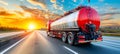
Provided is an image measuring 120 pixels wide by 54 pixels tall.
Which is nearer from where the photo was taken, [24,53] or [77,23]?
[24,53]

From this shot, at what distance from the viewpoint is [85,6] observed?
1509 cm

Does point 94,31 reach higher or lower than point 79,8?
lower

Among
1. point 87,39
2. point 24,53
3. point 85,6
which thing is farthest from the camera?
point 85,6

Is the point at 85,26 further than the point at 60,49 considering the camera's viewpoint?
Yes

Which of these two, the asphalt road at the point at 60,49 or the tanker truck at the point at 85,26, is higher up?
the tanker truck at the point at 85,26

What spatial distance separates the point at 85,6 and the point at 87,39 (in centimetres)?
289

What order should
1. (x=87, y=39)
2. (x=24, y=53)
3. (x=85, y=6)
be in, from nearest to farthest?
(x=24, y=53) → (x=87, y=39) → (x=85, y=6)

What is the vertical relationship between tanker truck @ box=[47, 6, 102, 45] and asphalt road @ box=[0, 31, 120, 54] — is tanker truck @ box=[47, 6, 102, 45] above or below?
above

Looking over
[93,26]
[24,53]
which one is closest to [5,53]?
[24,53]

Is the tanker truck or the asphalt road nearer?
the asphalt road

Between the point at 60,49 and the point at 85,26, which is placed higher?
the point at 85,26

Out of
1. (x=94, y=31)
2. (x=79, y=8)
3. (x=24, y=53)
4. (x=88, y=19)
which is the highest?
(x=79, y=8)

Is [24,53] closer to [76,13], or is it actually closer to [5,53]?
[5,53]

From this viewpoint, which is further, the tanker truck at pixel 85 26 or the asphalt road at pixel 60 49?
the tanker truck at pixel 85 26
